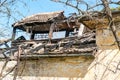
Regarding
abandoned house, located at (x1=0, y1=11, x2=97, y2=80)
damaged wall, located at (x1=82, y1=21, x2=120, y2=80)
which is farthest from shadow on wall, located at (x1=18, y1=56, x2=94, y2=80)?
damaged wall, located at (x1=82, y1=21, x2=120, y2=80)

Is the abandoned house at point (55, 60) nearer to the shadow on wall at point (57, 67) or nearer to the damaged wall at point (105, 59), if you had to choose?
the shadow on wall at point (57, 67)

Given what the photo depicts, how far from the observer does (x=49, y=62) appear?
478 inches

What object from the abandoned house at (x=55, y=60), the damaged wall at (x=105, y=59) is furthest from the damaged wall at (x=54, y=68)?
the damaged wall at (x=105, y=59)

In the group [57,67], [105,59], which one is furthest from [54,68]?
[105,59]

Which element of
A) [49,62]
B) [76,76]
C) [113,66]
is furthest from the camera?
[49,62]

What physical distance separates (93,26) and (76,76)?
1.86m

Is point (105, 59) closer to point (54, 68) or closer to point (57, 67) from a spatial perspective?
point (57, 67)

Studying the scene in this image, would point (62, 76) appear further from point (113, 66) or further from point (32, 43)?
point (32, 43)

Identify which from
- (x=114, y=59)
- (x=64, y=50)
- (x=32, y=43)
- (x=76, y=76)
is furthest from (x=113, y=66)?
(x=32, y=43)

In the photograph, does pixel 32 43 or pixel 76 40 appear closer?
pixel 76 40

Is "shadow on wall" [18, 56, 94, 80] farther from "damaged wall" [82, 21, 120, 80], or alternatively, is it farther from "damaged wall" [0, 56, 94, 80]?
"damaged wall" [82, 21, 120, 80]

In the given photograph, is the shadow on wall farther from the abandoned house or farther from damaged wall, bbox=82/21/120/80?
damaged wall, bbox=82/21/120/80

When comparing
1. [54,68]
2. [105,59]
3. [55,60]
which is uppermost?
[105,59]

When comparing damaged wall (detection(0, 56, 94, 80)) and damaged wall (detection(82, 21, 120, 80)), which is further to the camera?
damaged wall (detection(0, 56, 94, 80))
